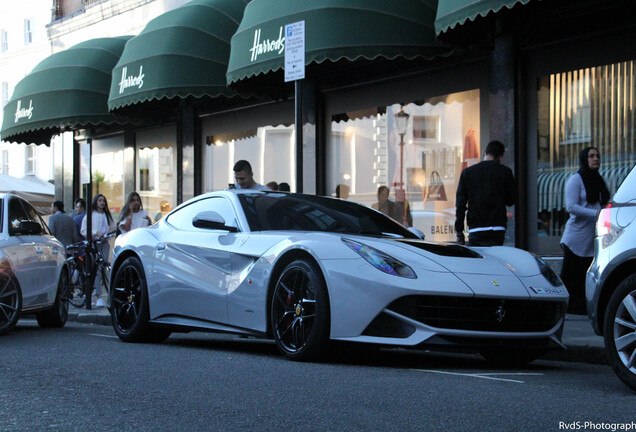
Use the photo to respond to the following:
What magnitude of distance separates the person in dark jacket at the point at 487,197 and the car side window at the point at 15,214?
4.65 m

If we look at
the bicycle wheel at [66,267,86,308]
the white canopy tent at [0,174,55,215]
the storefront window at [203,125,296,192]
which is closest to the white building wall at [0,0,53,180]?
the white canopy tent at [0,174,55,215]

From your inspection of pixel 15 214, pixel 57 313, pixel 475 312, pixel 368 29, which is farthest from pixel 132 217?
pixel 475 312

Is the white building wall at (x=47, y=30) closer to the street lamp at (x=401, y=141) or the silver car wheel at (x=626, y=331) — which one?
the street lamp at (x=401, y=141)

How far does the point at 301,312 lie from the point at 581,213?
15.2 feet

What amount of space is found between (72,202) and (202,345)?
16.6 m

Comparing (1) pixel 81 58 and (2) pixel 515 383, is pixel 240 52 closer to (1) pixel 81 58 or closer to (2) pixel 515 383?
(1) pixel 81 58

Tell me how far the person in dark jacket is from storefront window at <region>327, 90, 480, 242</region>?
374cm

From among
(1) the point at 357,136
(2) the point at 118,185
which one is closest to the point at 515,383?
(1) the point at 357,136

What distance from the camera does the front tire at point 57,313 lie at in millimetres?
11172

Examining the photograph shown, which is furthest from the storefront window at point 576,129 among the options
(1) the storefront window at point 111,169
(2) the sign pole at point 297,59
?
(1) the storefront window at point 111,169

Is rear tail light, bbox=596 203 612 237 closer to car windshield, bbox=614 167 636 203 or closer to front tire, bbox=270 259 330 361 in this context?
car windshield, bbox=614 167 636 203

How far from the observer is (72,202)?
24.5 m

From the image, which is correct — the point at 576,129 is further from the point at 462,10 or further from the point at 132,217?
the point at 132,217

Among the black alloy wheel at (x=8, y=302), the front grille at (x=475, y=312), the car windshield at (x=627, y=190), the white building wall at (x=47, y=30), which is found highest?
the white building wall at (x=47, y=30)
